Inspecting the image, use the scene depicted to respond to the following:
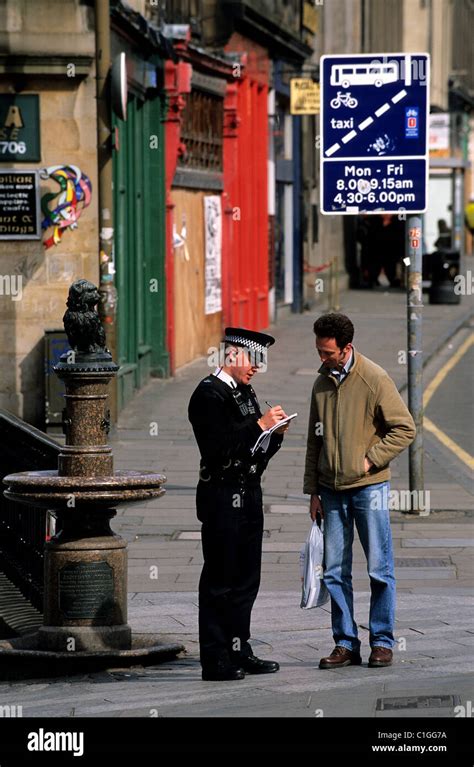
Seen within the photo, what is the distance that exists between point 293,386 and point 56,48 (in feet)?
18.2

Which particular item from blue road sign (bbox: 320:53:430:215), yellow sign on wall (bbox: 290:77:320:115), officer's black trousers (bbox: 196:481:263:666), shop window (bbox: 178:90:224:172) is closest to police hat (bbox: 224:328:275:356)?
officer's black trousers (bbox: 196:481:263:666)

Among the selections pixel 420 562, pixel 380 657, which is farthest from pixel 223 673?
pixel 420 562

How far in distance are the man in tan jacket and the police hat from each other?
26 cm

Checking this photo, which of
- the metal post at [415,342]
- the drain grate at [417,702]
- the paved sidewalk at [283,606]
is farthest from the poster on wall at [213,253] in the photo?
the drain grate at [417,702]

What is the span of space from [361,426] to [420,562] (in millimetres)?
3437

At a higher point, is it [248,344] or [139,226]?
[139,226]

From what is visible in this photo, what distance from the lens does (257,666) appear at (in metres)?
8.52

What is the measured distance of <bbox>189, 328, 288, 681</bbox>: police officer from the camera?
8.24m

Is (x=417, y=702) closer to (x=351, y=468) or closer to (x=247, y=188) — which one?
(x=351, y=468)

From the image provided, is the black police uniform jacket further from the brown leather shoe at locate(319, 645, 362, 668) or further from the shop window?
the shop window

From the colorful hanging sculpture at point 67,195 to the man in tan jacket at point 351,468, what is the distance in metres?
9.12

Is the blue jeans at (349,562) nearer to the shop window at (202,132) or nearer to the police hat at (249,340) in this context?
the police hat at (249,340)

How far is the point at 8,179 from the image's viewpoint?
17.3 metres
